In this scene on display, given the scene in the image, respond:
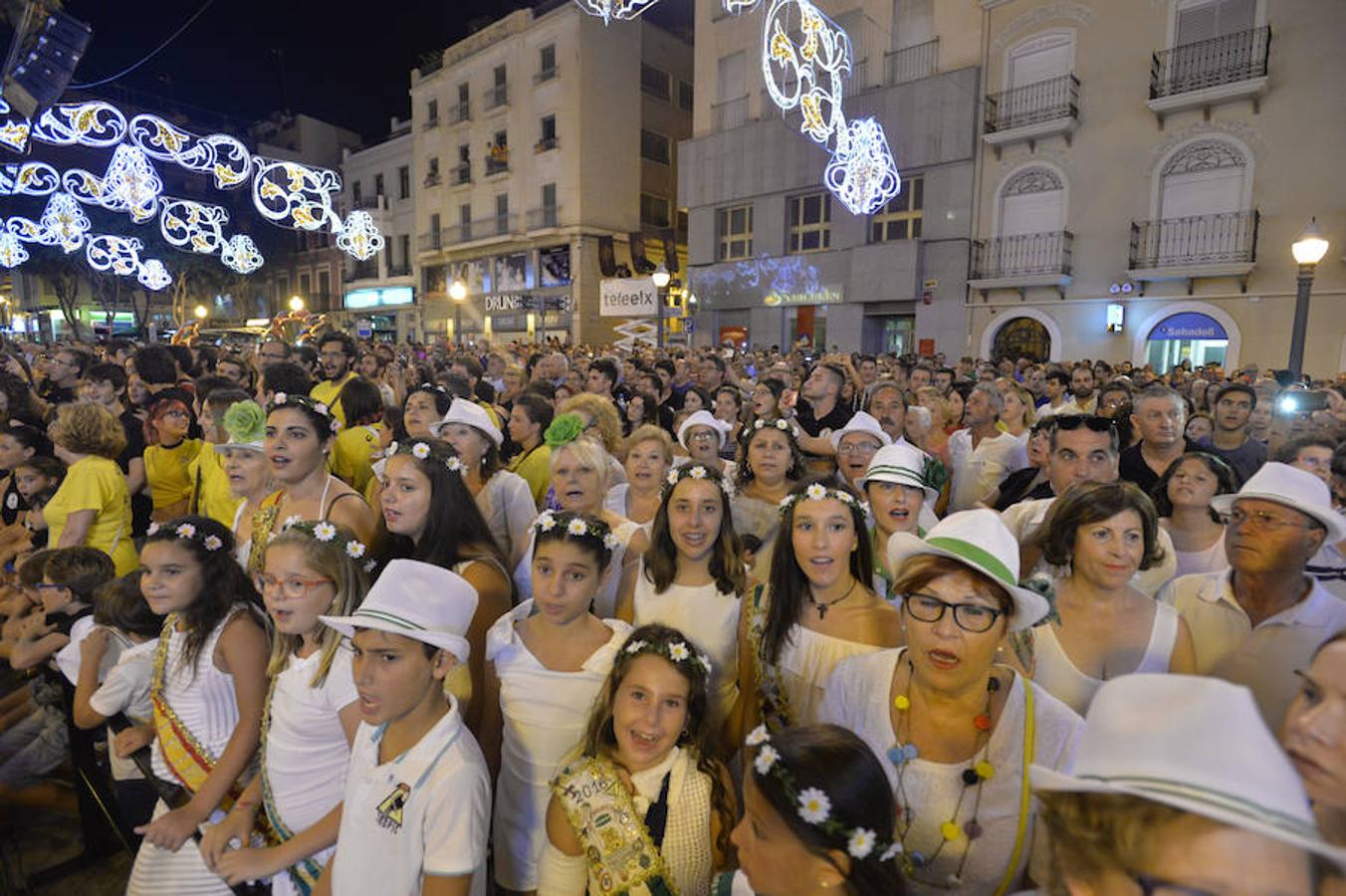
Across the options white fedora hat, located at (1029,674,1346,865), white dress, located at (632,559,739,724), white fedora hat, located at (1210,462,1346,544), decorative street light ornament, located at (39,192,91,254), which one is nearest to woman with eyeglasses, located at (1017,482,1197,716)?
white fedora hat, located at (1210,462,1346,544)

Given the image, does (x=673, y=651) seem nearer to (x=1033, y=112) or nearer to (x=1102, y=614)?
(x=1102, y=614)

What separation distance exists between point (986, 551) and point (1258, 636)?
137cm

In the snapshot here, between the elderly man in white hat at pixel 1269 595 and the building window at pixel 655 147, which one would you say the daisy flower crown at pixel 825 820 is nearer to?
the elderly man in white hat at pixel 1269 595

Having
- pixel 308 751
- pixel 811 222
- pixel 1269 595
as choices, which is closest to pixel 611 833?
pixel 308 751

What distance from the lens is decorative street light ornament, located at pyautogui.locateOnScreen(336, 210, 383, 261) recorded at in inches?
535

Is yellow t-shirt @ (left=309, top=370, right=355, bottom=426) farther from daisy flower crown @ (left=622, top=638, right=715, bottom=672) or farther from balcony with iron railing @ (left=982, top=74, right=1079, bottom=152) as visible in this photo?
balcony with iron railing @ (left=982, top=74, right=1079, bottom=152)

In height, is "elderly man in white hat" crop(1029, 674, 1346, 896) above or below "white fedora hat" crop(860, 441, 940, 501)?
below

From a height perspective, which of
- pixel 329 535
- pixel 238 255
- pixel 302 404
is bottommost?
pixel 329 535

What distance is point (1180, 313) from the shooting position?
15.2m

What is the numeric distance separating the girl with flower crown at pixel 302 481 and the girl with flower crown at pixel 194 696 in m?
0.75

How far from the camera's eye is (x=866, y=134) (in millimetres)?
15578

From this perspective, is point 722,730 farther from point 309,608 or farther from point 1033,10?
point 1033,10

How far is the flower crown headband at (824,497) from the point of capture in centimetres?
271

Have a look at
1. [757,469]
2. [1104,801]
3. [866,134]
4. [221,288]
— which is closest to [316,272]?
[221,288]
